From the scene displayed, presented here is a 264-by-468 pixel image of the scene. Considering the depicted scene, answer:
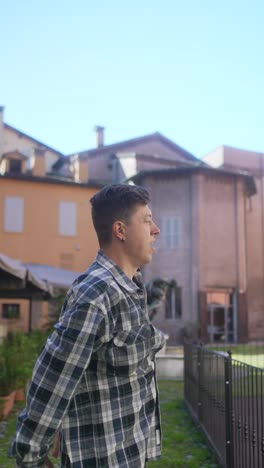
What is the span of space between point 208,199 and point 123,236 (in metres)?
28.5

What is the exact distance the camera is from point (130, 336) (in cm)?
188

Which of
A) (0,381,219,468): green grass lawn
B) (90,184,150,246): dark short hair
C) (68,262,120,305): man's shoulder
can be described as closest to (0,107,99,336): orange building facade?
(0,381,219,468): green grass lawn

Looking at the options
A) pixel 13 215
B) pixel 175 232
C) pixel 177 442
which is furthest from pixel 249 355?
pixel 13 215

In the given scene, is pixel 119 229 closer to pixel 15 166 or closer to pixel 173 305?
pixel 173 305

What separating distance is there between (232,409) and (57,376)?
3.51 m

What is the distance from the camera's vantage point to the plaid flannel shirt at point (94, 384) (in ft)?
5.60

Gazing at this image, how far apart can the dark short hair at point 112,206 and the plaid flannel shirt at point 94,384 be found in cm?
16

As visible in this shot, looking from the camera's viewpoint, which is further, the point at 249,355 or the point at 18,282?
the point at 249,355

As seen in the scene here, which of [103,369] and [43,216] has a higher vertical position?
[43,216]

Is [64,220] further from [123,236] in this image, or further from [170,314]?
[123,236]

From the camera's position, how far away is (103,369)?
1836 mm

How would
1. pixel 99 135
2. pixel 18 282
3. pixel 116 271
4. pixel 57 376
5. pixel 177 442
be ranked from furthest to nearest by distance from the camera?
pixel 99 135 < pixel 18 282 < pixel 177 442 < pixel 116 271 < pixel 57 376

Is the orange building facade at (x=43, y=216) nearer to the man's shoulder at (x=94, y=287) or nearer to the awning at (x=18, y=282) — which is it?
the awning at (x=18, y=282)

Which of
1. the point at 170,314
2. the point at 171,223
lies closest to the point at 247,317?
the point at 170,314
